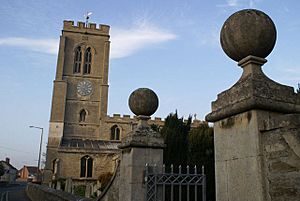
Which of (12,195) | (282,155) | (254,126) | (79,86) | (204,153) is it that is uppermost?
(79,86)

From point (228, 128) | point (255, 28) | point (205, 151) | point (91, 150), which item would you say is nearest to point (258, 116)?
point (228, 128)

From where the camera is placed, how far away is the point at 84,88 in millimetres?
46844

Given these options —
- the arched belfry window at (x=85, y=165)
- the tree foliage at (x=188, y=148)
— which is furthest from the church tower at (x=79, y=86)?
the tree foliage at (x=188, y=148)

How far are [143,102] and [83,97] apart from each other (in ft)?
139

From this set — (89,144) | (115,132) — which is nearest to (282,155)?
(89,144)

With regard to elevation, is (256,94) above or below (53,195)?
above

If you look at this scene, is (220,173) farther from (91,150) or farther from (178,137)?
(91,150)

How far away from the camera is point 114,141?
43.6 metres

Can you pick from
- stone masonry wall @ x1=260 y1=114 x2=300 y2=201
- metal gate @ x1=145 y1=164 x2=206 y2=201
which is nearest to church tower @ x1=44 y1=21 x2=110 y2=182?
metal gate @ x1=145 y1=164 x2=206 y2=201

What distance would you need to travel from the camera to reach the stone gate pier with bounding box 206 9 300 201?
250 centimetres

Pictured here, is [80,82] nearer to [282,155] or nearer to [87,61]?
[87,61]

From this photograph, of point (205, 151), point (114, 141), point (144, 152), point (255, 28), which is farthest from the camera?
point (114, 141)

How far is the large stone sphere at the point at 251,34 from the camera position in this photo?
2924 millimetres

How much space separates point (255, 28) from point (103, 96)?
44.4 m
